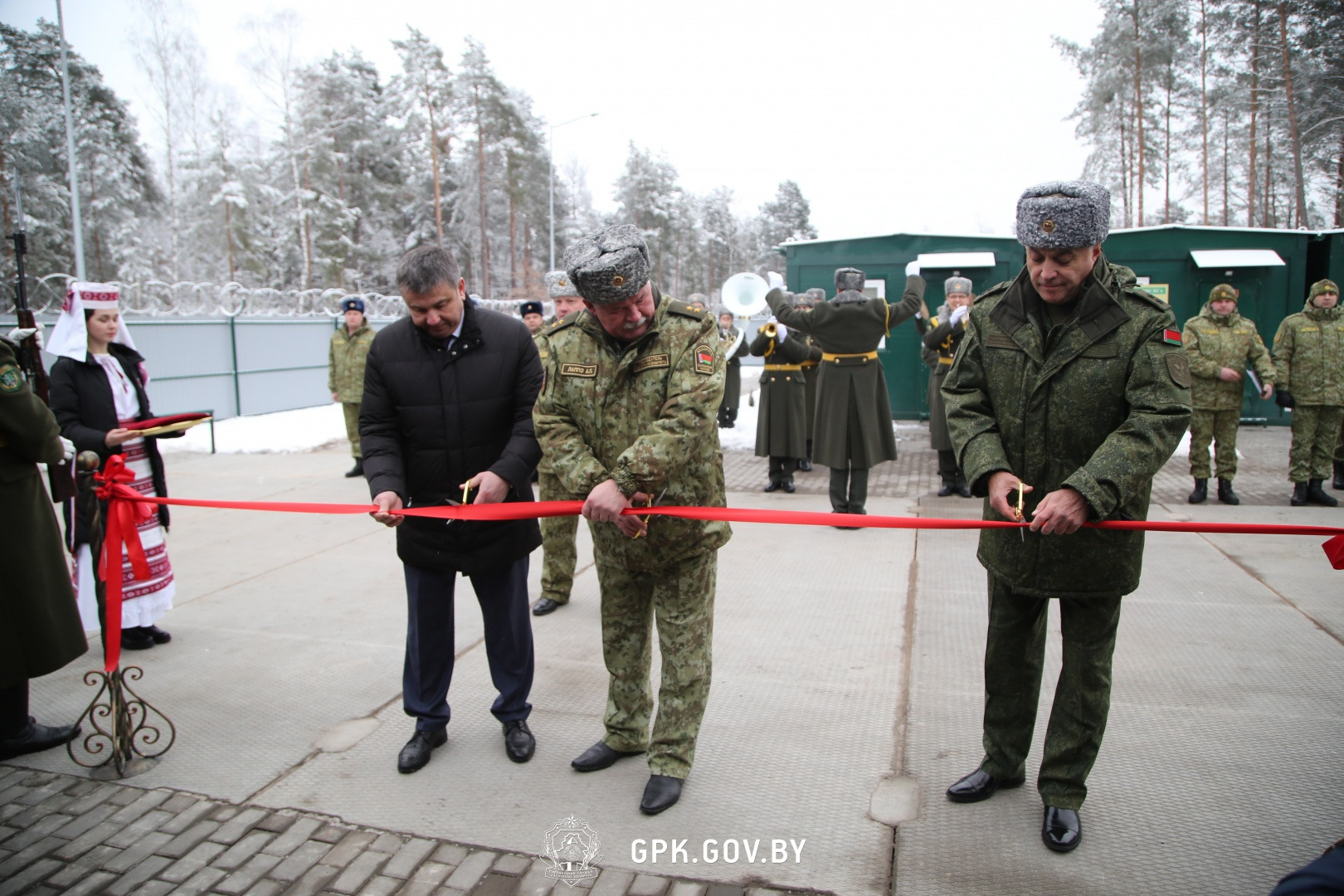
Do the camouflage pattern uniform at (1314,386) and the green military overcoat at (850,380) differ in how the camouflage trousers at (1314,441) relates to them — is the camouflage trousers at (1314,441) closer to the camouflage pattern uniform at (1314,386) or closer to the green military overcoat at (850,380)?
the camouflage pattern uniform at (1314,386)

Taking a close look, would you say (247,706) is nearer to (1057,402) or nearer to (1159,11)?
(1057,402)

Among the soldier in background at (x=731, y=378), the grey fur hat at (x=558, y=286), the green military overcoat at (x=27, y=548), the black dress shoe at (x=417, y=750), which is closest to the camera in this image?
the green military overcoat at (x=27, y=548)

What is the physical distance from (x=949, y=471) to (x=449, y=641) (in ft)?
21.3

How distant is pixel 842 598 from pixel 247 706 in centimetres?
334

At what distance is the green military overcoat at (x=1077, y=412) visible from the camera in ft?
8.45

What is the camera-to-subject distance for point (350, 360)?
987cm

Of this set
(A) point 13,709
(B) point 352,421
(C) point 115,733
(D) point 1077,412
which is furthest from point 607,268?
(B) point 352,421

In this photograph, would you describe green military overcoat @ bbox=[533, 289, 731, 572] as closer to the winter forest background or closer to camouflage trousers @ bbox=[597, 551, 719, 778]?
camouflage trousers @ bbox=[597, 551, 719, 778]

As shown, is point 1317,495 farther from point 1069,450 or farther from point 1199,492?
point 1069,450

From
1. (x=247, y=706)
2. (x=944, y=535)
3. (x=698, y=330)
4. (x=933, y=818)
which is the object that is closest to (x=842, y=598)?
(x=944, y=535)

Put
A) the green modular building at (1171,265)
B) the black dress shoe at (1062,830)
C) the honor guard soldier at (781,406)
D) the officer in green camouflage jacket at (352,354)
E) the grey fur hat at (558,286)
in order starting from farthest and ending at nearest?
the green modular building at (1171,265), the officer in green camouflage jacket at (352,354), the honor guard soldier at (781,406), the grey fur hat at (558,286), the black dress shoe at (1062,830)

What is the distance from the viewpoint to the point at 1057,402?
2.74m

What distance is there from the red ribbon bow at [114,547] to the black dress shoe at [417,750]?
1166 mm

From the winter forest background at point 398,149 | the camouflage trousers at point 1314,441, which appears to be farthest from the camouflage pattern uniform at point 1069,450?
the winter forest background at point 398,149
